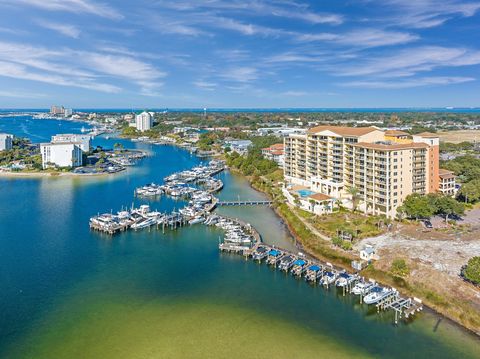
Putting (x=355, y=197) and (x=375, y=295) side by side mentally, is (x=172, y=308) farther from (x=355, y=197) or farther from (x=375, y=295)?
(x=355, y=197)

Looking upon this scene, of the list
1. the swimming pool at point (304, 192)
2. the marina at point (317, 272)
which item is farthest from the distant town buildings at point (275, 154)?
the marina at point (317, 272)

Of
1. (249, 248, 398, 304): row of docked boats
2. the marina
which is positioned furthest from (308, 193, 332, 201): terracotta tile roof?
(249, 248, 398, 304): row of docked boats

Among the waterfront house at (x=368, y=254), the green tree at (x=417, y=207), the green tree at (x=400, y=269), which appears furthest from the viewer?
the green tree at (x=417, y=207)

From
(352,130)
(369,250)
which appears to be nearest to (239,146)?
(352,130)

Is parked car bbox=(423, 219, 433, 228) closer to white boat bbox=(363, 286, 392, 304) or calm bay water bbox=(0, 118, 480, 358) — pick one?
calm bay water bbox=(0, 118, 480, 358)

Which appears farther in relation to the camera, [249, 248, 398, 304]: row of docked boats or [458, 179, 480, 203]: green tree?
[458, 179, 480, 203]: green tree

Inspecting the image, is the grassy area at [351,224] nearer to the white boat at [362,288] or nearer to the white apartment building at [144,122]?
the white boat at [362,288]

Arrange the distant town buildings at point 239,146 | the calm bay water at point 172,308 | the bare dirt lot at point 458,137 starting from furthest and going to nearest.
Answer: the bare dirt lot at point 458,137, the distant town buildings at point 239,146, the calm bay water at point 172,308
